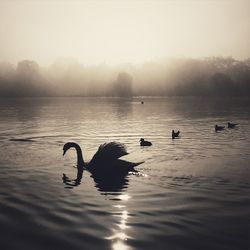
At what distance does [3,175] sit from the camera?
18328 millimetres

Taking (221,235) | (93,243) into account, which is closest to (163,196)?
(221,235)

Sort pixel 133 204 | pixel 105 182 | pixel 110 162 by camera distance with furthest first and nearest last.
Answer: pixel 110 162
pixel 105 182
pixel 133 204

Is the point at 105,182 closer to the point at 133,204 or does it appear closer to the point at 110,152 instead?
the point at 110,152

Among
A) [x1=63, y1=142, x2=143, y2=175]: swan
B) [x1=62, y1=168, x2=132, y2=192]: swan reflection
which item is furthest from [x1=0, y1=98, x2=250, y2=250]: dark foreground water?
[x1=63, y1=142, x2=143, y2=175]: swan

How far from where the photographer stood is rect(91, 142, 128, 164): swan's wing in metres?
19.3

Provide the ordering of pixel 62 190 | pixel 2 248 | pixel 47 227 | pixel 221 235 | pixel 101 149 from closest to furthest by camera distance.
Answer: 1. pixel 2 248
2. pixel 221 235
3. pixel 47 227
4. pixel 62 190
5. pixel 101 149

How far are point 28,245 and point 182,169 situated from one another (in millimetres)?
10656

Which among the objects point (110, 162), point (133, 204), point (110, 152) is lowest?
point (133, 204)

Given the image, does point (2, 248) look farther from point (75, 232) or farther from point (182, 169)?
point (182, 169)

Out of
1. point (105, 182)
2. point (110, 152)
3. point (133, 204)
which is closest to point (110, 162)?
point (110, 152)

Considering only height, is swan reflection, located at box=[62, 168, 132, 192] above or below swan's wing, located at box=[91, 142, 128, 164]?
below

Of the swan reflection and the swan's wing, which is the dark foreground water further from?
the swan's wing

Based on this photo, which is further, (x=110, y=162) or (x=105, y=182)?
(x=110, y=162)

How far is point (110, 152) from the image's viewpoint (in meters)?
19.4
